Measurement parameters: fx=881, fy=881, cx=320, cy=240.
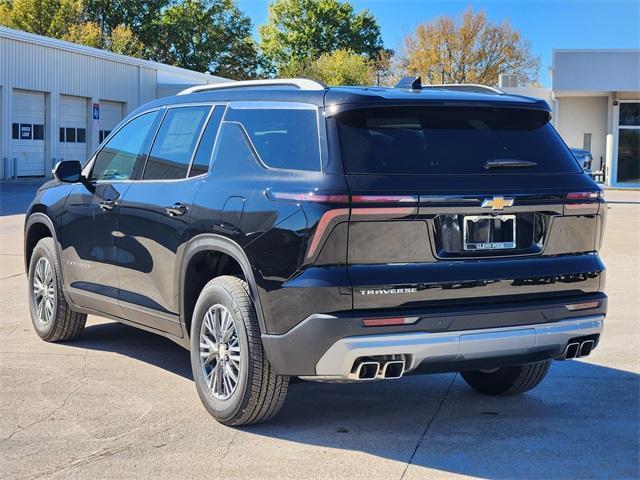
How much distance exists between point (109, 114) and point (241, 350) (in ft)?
116

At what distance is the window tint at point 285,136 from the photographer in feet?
15.3

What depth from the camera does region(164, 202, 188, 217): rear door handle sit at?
5.34 meters

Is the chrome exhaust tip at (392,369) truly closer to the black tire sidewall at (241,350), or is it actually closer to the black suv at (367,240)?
the black suv at (367,240)

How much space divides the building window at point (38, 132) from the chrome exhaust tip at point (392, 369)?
30.8 meters

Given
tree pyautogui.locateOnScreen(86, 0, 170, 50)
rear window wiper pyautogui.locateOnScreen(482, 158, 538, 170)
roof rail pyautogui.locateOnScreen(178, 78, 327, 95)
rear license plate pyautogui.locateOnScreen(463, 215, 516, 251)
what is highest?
tree pyautogui.locateOnScreen(86, 0, 170, 50)

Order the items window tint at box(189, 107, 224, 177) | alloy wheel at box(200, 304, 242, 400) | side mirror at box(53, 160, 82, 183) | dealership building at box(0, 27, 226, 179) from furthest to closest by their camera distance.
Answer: dealership building at box(0, 27, 226, 179) < side mirror at box(53, 160, 82, 183) < window tint at box(189, 107, 224, 177) < alloy wheel at box(200, 304, 242, 400)

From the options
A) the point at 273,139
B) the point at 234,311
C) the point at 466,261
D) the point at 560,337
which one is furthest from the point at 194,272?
the point at 560,337

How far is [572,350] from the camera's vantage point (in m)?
4.88

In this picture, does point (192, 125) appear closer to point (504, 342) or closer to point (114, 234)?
point (114, 234)

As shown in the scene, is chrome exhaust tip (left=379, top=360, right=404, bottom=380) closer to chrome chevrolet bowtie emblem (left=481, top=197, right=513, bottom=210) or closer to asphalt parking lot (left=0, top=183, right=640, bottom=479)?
asphalt parking lot (left=0, top=183, right=640, bottom=479)

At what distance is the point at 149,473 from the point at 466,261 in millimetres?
1921

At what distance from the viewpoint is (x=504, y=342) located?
15.1 ft

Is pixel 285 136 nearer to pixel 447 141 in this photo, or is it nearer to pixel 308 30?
pixel 447 141

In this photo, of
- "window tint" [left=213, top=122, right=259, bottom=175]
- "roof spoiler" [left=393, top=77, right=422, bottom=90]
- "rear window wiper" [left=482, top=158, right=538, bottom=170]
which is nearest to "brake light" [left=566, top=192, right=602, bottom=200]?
"rear window wiper" [left=482, top=158, right=538, bottom=170]
